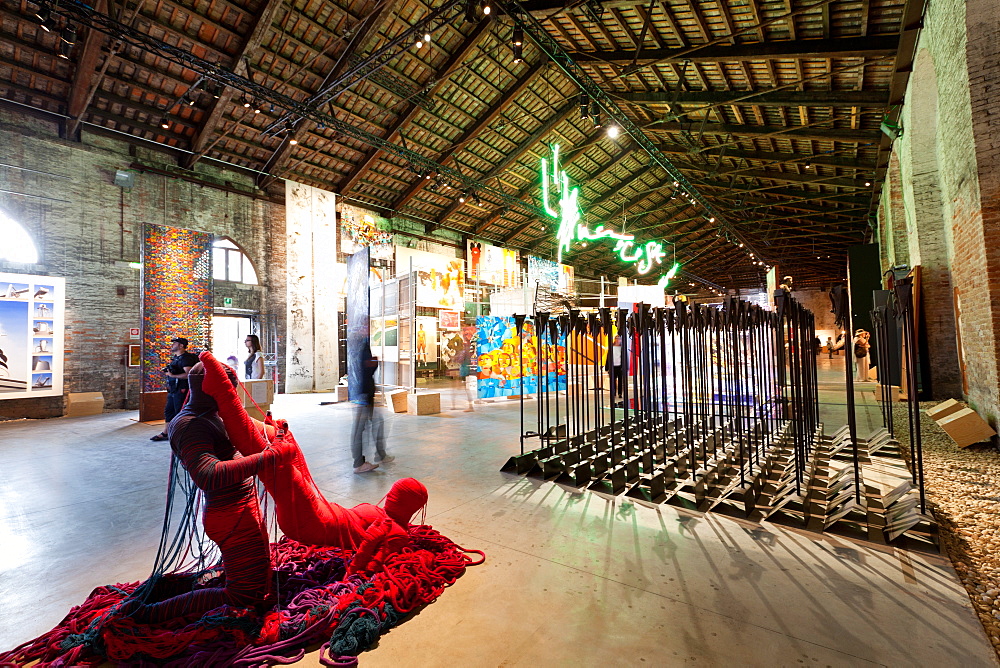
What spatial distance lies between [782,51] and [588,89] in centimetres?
398

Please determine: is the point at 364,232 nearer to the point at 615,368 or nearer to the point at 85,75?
the point at 85,75

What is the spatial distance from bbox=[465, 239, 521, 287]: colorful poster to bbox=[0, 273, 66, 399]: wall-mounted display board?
39.1ft

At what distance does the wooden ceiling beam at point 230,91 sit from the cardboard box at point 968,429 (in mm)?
12472

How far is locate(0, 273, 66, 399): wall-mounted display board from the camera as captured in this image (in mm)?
8148

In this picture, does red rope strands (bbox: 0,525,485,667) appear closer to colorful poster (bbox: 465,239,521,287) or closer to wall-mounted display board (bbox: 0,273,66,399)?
wall-mounted display board (bbox: 0,273,66,399)

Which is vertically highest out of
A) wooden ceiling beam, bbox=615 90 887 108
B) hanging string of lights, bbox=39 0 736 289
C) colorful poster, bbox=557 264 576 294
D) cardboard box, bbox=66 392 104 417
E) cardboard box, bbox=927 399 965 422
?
hanging string of lights, bbox=39 0 736 289

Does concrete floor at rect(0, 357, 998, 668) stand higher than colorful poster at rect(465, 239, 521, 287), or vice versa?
colorful poster at rect(465, 239, 521, 287)

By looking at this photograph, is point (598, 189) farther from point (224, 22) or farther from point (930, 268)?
point (224, 22)

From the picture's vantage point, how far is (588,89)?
10.1m

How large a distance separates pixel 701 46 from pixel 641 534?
27.7 ft

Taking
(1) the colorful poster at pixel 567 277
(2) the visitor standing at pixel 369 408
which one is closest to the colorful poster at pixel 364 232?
(2) the visitor standing at pixel 369 408

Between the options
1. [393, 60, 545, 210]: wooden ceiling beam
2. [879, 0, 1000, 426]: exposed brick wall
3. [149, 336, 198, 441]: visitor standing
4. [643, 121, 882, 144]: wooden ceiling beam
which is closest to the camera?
[879, 0, 1000, 426]: exposed brick wall

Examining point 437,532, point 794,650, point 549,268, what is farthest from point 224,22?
point 549,268

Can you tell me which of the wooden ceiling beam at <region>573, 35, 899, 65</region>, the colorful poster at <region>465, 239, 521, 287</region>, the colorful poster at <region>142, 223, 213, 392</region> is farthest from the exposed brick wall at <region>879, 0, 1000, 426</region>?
the colorful poster at <region>142, 223, 213, 392</region>
